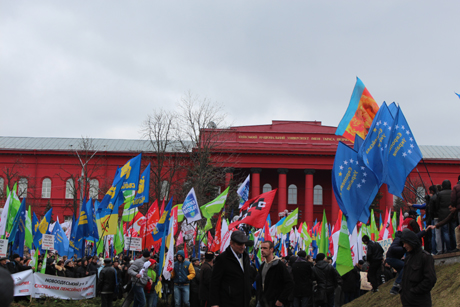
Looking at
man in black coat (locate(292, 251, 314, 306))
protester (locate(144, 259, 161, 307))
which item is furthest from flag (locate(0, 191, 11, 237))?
man in black coat (locate(292, 251, 314, 306))

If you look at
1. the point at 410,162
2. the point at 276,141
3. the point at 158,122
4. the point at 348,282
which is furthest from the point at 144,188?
the point at 276,141

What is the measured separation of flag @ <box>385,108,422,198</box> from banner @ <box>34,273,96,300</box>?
28.8ft

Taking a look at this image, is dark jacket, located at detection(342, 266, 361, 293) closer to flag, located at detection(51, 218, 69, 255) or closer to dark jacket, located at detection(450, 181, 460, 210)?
dark jacket, located at detection(450, 181, 460, 210)

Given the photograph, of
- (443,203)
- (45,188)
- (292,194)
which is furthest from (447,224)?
(45,188)

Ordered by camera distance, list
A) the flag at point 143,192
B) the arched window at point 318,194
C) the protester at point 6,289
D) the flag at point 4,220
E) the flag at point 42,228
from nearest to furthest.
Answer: the protester at point 6,289 < the flag at point 143,192 < the flag at point 4,220 < the flag at point 42,228 < the arched window at point 318,194

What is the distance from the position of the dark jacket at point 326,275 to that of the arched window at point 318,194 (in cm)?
4562

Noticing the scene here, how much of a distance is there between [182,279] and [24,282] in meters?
4.23

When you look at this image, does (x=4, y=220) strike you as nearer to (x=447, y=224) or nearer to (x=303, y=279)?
(x=303, y=279)

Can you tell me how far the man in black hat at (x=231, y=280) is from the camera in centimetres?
595

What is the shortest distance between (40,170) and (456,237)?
54.0 metres

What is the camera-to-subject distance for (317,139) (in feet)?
172

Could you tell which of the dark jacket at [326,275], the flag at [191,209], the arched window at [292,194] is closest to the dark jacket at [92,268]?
the flag at [191,209]

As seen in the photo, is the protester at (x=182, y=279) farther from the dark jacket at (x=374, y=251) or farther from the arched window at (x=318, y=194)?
the arched window at (x=318, y=194)

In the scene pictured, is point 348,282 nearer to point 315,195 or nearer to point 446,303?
point 446,303
